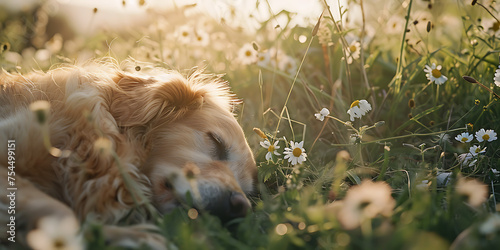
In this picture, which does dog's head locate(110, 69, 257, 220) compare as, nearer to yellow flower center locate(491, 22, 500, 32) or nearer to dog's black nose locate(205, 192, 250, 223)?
dog's black nose locate(205, 192, 250, 223)

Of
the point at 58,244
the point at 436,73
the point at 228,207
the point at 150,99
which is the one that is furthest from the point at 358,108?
the point at 58,244

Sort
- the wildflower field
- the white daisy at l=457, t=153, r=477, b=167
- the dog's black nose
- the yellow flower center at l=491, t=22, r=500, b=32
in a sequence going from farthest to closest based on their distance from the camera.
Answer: the yellow flower center at l=491, t=22, r=500, b=32 → the white daisy at l=457, t=153, r=477, b=167 → the dog's black nose → the wildflower field

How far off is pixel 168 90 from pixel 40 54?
7.86 ft

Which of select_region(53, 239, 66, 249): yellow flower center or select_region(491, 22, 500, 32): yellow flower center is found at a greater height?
select_region(491, 22, 500, 32): yellow flower center

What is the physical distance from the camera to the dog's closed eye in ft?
7.55

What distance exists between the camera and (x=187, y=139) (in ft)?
7.38

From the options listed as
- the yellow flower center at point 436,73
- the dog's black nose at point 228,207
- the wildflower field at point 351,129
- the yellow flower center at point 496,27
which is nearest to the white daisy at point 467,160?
the wildflower field at point 351,129

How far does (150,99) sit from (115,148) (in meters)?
0.39

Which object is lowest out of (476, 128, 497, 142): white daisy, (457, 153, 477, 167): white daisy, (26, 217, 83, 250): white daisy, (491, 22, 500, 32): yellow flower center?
(457, 153, 477, 167): white daisy

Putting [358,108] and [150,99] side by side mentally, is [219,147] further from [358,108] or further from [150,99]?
[358,108]

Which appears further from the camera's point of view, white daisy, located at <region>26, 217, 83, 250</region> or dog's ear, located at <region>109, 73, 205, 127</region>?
dog's ear, located at <region>109, 73, 205, 127</region>

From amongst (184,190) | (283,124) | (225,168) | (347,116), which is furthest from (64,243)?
(283,124)

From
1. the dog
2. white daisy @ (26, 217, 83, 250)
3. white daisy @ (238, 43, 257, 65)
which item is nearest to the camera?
white daisy @ (26, 217, 83, 250)

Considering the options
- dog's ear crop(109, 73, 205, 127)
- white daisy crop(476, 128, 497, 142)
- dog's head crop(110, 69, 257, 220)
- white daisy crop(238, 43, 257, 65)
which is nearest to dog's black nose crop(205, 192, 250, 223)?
dog's head crop(110, 69, 257, 220)
